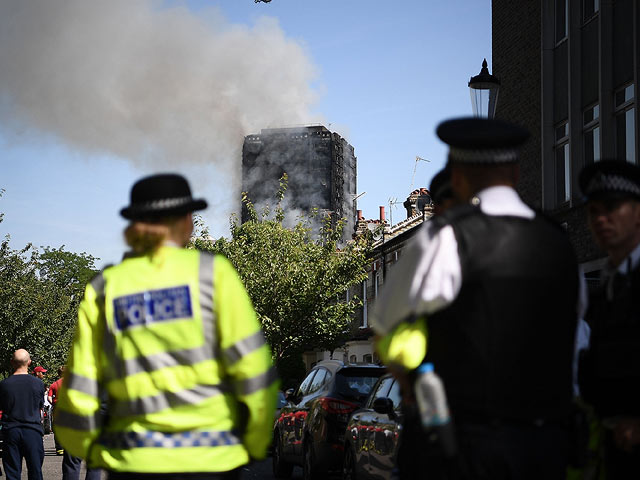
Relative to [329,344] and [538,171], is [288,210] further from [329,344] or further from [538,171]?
[538,171]

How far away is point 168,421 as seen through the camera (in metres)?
3.60

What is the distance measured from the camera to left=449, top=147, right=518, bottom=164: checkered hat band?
341 cm

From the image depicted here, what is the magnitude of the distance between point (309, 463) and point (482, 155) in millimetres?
11402

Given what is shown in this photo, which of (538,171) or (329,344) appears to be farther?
(329,344)

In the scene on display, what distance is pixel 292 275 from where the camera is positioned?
41344 millimetres

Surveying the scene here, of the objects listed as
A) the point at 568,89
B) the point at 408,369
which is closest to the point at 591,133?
the point at 568,89

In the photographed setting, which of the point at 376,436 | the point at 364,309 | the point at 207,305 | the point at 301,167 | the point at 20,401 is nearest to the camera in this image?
the point at 207,305

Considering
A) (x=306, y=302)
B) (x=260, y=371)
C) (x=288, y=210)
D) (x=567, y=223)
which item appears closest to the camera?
(x=260, y=371)

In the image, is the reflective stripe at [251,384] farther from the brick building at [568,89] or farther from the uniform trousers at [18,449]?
the brick building at [568,89]

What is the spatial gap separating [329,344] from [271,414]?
39.8 m

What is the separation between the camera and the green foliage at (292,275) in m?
41.4

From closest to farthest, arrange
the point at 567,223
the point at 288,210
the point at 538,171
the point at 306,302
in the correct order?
the point at 567,223
the point at 538,171
the point at 306,302
the point at 288,210

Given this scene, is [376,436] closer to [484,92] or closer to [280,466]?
[484,92]

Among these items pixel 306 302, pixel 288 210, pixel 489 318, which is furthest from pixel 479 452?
pixel 288 210
